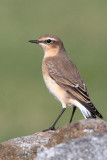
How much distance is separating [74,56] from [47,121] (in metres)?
6.80

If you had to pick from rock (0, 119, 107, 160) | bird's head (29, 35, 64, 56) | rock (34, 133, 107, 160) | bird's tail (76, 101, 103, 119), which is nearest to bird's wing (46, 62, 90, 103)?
bird's tail (76, 101, 103, 119)

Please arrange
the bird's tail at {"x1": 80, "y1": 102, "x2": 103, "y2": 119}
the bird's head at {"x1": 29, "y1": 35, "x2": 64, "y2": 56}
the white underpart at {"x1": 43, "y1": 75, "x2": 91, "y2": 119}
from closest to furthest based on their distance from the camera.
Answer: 1. the bird's tail at {"x1": 80, "y1": 102, "x2": 103, "y2": 119}
2. the white underpart at {"x1": 43, "y1": 75, "x2": 91, "y2": 119}
3. the bird's head at {"x1": 29, "y1": 35, "x2": 64, "y2": 56}

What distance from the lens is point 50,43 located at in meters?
11.7

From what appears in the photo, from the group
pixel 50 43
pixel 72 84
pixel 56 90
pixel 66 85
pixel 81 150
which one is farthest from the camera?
pixel 50 43

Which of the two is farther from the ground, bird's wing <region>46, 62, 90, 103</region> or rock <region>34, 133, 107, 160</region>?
rock <region>34, 133, 107, 160</region>

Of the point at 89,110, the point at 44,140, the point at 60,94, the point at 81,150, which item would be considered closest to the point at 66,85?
the point at 60,94

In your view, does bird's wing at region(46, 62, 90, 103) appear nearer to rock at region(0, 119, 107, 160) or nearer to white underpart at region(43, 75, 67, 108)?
white underpart at region(43, 75, 67, 108)

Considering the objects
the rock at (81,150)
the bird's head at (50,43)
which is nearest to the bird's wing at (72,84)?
the bird's head at (50,43)

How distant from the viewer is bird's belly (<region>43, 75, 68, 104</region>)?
35.4 ft

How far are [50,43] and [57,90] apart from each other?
1.20 metres

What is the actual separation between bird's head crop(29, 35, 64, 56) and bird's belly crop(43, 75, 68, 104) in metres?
0.87

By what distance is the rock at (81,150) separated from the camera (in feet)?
19.1

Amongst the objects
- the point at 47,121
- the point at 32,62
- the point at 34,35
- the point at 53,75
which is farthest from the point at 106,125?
the point at 34,35

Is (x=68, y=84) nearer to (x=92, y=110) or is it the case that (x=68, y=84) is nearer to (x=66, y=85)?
(x=66, y=85)
